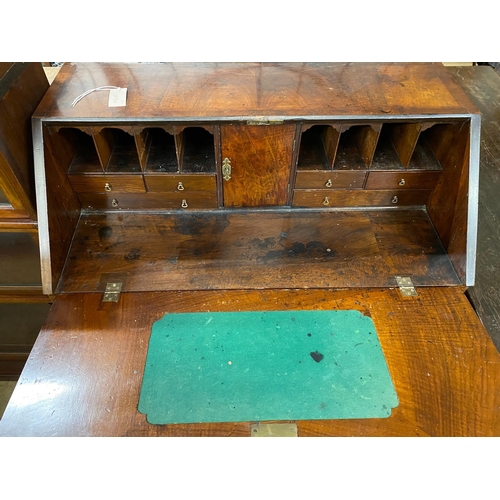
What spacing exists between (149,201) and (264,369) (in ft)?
2.75

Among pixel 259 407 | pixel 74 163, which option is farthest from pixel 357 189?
pixel 74 163

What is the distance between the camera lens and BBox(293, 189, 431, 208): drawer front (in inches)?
63.2

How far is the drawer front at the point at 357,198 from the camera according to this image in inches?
63.2

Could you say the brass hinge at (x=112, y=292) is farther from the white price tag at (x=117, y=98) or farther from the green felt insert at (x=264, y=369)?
the white price tag at (x=117, y=98)

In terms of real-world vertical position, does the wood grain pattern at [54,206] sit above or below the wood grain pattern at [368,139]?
below

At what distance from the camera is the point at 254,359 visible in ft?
4.13

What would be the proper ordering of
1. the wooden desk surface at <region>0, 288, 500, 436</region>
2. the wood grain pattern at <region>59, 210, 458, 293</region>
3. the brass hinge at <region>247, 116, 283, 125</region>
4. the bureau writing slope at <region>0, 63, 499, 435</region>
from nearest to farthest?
the wooden desk surface at <region>0, 288, 500, 436</region>
the bureau writing slope at <region>0, 63, 499, 435</region>
the brass hinge at <region>247, 116, 283, 125</region>
the wood grain pattern at <region>59, 210, 458, 293</region>

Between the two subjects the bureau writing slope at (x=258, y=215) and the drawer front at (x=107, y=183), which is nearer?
the bureau writing slope at (x=258, y=215)

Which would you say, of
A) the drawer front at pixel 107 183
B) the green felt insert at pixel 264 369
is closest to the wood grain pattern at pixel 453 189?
the green felt insert at pixel 264 369

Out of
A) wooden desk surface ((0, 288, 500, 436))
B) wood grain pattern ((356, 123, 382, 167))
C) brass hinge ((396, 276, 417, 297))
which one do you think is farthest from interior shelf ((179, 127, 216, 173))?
brass hinge ((396, 276, 417, 297))

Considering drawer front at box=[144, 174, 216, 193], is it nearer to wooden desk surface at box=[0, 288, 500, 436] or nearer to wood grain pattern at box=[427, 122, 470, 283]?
wooden desk surface at box=[0, 288, 500, 436]

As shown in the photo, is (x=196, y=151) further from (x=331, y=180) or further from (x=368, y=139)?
(x=368, y=139)

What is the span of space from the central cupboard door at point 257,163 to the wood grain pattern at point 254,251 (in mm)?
82

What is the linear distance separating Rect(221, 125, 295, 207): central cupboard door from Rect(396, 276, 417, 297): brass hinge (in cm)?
56
